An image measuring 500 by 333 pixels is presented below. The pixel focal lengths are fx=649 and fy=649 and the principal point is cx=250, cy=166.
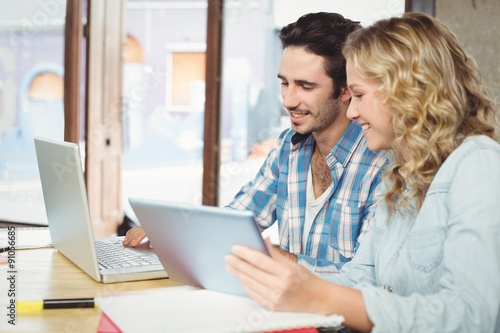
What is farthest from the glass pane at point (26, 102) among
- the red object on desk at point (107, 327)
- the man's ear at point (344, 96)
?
the red object on desk at point (107, 327)

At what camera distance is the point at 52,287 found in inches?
55.0

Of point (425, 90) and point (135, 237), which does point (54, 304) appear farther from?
point (425, 90)

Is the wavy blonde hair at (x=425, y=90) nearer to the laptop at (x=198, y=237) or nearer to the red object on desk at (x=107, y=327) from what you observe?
the laptop at (x=198, y=237)

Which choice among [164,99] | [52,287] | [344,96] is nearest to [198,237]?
[52,287]

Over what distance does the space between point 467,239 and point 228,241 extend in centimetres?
40

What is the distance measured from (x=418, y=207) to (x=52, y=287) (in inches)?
31.3

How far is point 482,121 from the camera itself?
4.18 feet

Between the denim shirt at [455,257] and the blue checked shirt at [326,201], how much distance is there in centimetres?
44

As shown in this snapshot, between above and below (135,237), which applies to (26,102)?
above

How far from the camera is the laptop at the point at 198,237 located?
105 centimetres

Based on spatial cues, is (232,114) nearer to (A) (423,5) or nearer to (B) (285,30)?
(A) (423,5)

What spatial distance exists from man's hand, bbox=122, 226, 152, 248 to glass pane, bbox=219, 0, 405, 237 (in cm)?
258

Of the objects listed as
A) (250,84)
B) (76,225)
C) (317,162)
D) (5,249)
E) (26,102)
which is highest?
(250,84)

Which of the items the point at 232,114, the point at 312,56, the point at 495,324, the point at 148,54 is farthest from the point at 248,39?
the point at 495,324
